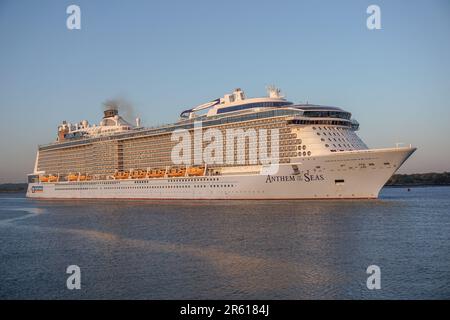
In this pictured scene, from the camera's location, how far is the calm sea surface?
1577cm

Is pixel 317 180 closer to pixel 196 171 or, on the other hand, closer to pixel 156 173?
pixel 196 171

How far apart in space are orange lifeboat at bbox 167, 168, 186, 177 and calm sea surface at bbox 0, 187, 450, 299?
21.2 meters

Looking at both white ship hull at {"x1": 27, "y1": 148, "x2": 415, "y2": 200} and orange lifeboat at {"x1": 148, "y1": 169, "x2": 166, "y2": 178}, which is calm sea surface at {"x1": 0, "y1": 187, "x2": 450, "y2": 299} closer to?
white ship hull at {"x1": 27, "y1": 148, "x2": 415, "y2": 200}

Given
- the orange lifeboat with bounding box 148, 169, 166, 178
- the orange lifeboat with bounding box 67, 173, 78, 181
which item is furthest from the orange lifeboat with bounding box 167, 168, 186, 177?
the orange lifeboat with bounding box 67, 173, 78, 181

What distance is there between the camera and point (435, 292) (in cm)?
1496

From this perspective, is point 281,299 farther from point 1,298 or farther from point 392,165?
point 392,165

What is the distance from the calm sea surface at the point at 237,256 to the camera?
1577 cm

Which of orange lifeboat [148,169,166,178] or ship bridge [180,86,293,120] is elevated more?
ship bridge [180,86,293,120]

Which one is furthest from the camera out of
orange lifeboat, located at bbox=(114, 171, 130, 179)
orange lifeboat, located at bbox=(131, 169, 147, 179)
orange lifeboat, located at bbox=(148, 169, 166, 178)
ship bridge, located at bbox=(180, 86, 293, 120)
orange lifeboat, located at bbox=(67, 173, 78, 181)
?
orange lifeboat, located at bbox=(67, 173, 78, 181)

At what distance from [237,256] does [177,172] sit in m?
37.3

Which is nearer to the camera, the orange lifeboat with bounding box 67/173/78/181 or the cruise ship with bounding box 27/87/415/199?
the cruise ship with bounding box 27/87/415/199

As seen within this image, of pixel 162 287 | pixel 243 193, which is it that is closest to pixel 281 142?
pixel 243 193
